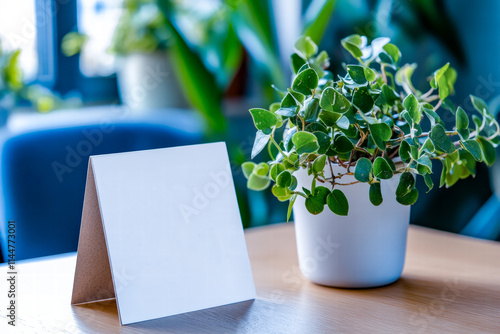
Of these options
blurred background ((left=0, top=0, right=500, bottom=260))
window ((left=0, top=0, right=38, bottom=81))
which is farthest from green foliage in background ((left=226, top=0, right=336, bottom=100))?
window ((left=0, top=0, right=38, bottom=81))

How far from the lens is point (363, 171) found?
0.58 metres

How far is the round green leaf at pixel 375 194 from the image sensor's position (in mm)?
596

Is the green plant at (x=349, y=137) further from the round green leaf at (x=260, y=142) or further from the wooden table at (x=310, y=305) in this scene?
the wooden table at (x=310, y=305)

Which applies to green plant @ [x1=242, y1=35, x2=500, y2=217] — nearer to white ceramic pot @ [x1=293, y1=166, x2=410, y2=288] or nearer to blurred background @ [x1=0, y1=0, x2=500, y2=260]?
white ceramic pot @ [x1=293, y1=166, x2=410, y2=288]

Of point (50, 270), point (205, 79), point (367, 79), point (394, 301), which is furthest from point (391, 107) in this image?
point (205, 79)

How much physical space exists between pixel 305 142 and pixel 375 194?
0.32 feet

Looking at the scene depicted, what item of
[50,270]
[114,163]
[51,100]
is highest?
[114,163]

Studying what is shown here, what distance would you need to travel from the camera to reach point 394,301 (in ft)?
2.04

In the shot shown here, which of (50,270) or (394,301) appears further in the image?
(50,270)

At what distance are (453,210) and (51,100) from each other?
1.41 metres

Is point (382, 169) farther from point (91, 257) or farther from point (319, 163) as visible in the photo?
point (91, 257)

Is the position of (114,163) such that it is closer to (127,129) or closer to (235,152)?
(127,129)

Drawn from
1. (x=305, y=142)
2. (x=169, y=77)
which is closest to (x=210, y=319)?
(x=305, y=142)

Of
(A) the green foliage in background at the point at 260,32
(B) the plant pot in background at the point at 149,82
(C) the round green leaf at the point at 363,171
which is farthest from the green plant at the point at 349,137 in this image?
(B) the plant pot in background at the point at 149,82
